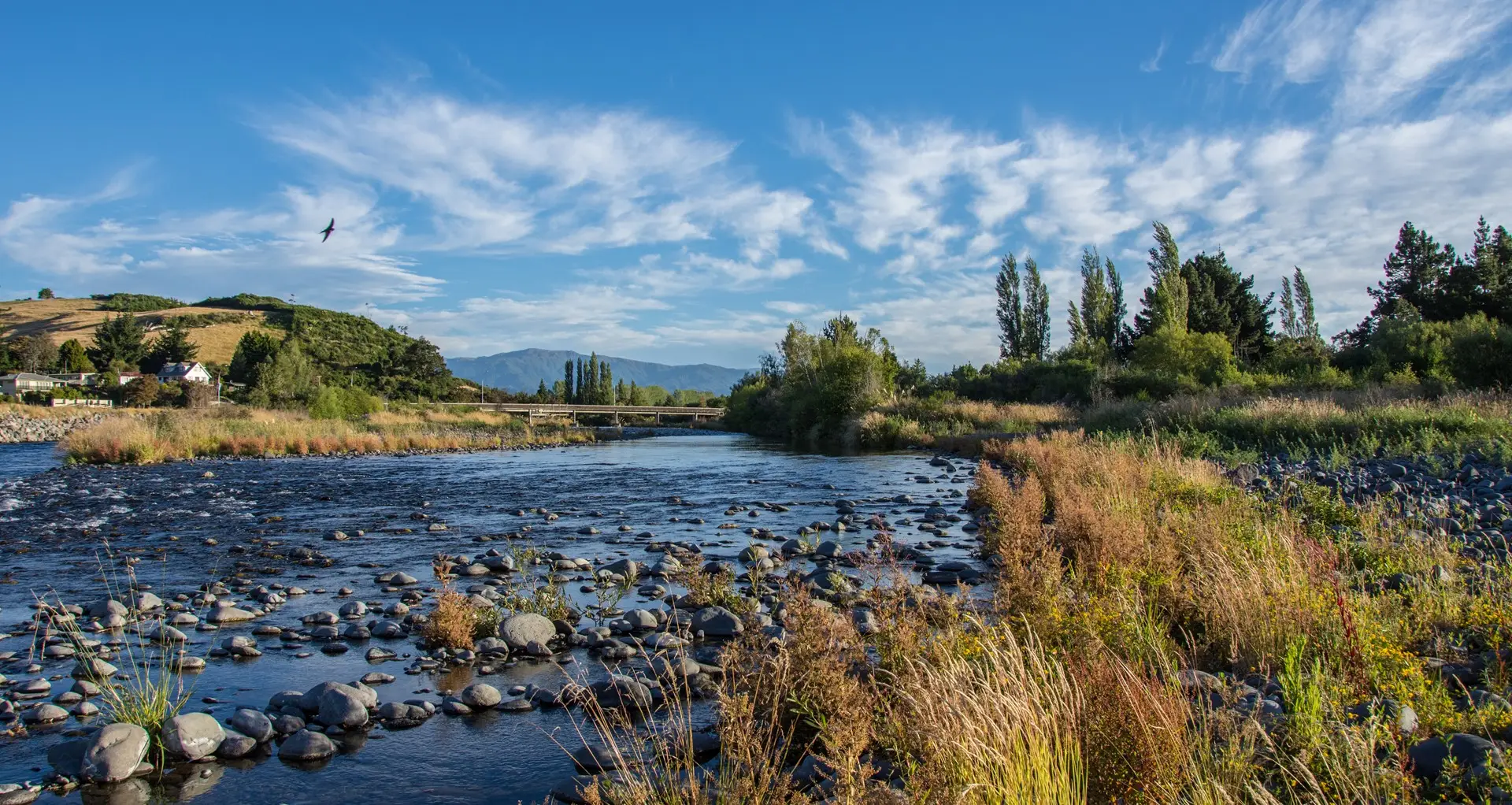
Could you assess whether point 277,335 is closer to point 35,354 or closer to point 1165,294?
point 35,354

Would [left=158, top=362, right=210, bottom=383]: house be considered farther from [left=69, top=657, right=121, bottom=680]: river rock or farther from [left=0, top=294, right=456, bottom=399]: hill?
[left=69, top=657, right=121, bottom=680]: river rock

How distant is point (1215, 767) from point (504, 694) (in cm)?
517

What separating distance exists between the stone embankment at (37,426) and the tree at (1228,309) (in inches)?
2899

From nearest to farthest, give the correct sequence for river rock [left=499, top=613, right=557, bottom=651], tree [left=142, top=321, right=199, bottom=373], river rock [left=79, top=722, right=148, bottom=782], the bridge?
1. river rock [left=79, top=722, right=148, bottom=782]
2. river rock [left=499, top=613, right=557, bottom=651]
3. the bridge
4. tree [left=142, top=321, right=199, bottom=373]

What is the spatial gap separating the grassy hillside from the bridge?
5499 cm

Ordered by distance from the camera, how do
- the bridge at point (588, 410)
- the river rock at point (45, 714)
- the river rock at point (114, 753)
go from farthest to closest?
1. the bridge at point (588, 410)
2. the river rock at point (45, 714)
3. the river rock at point (114, 753)

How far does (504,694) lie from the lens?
6.82m

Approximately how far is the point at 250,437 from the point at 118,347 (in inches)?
3670

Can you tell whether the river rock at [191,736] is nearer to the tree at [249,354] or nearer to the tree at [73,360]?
the tree at [249,354]

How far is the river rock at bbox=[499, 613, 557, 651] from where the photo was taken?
8008 millimetres

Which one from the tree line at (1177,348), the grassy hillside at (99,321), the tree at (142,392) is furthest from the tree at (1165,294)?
the grassy hillside at (99,321)

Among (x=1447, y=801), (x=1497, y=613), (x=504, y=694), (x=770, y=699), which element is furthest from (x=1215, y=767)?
(x=504, y=694)

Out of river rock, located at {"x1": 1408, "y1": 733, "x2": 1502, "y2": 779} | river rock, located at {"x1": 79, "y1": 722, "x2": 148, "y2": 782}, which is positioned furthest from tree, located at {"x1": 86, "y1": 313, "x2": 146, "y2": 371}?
river rock, located at {"x1": 1408, "y1": 733, "x2": 1502, "y2": 779}

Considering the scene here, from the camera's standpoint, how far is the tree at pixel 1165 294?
200ft
